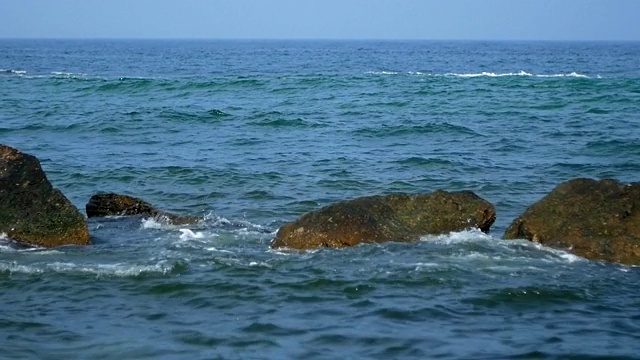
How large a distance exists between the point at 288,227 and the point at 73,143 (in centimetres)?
1237

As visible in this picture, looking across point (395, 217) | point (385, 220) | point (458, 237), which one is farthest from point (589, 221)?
point (385, 220)

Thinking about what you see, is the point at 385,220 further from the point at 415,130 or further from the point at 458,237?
the point at 415,130

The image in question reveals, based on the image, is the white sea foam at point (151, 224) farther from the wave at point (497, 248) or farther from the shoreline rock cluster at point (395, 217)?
the wave at point (497, 248)

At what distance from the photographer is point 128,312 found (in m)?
8.72

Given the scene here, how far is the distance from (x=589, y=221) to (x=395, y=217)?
7.83 feet

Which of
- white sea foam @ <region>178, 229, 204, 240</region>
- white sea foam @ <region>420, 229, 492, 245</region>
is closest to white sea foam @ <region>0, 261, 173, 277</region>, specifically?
white sea foam @ <region>178, 229, 204, 240</region>

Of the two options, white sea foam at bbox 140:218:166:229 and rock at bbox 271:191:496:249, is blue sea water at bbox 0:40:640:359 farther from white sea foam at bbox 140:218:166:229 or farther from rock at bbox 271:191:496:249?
rock at bbox 271:191:496:249

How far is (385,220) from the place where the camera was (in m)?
11.6

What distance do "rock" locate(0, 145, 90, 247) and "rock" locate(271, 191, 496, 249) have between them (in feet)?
8.44

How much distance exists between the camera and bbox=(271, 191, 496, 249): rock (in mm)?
11297

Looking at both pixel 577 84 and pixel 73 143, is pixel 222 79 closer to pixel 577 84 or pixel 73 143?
pixel 577 84

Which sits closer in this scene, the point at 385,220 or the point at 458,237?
the point at 458,237

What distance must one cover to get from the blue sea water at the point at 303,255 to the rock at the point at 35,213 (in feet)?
0.87

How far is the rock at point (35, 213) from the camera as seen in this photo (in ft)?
37.3
